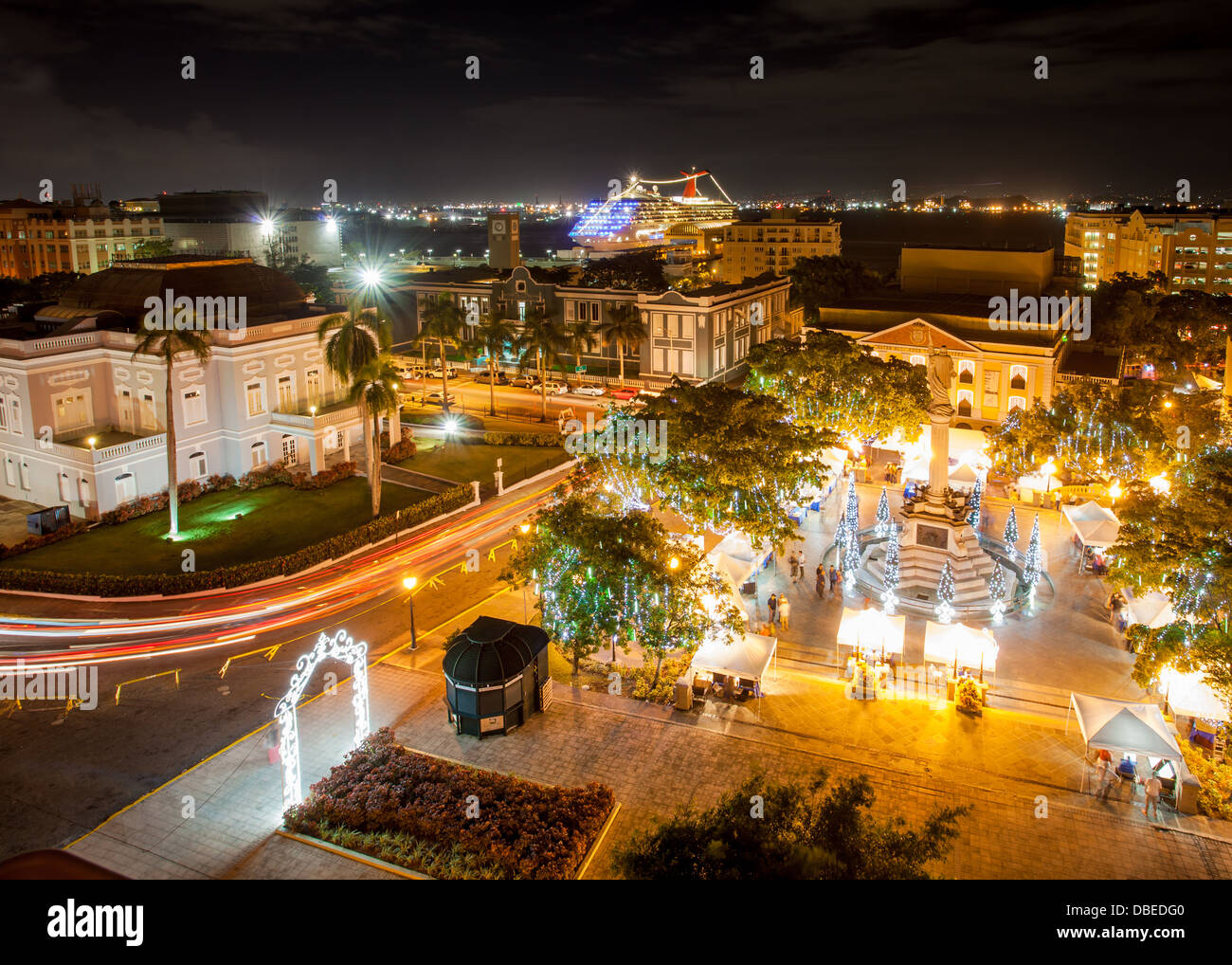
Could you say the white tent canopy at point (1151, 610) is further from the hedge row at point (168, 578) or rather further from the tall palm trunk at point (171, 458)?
the tall palm trunk at point (171, 458)

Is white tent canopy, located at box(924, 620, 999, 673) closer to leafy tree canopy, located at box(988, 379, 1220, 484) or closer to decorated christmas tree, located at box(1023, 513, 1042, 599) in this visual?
decorated christmas tree, located at box(1023, 513, 1042, 599)

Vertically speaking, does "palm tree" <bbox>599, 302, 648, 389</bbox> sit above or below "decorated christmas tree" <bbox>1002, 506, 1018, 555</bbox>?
above

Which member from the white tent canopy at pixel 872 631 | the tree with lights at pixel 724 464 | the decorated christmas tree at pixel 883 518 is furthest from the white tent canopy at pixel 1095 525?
the white tent canopy at pixel 872 631

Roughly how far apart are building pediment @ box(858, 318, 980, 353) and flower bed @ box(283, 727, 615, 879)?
53850 millimetres

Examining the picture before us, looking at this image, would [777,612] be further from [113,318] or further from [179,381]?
[113,318]

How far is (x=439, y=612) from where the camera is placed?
118ft

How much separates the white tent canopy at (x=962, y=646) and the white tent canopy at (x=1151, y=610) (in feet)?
22.1

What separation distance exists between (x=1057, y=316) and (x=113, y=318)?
6994 cm

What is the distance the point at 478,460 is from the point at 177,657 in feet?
89.5

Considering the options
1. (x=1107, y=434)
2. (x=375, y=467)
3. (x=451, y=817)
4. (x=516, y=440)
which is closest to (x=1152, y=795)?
(x=451, y=817)

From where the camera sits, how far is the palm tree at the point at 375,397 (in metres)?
45.6

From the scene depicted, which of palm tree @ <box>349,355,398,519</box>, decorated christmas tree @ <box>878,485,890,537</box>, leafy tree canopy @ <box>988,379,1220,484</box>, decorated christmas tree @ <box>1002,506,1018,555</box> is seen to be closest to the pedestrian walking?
decorated christmas tree @ <box>1002,506,1018,555</box>

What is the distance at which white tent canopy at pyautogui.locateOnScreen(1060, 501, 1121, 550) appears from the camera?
3759 centimetres
